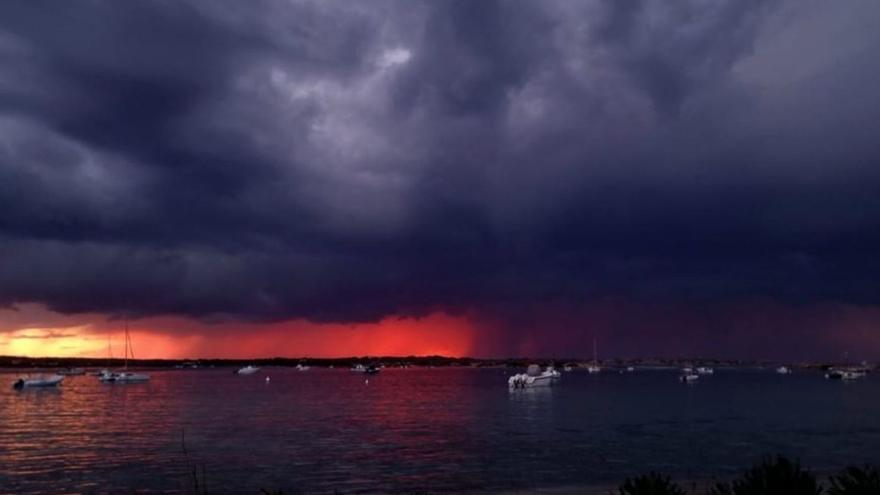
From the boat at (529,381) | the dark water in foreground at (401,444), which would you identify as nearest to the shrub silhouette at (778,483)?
the dark water in foreground at (401,444)

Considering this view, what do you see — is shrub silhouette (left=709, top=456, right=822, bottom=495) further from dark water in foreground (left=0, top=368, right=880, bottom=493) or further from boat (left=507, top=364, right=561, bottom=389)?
boat (left=507, top=364, right=561, bottom=389)

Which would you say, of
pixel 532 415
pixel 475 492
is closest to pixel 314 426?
pixel 532 415

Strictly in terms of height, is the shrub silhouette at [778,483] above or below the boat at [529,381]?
above

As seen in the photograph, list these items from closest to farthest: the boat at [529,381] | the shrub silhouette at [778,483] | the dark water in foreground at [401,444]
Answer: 1. the shrub silhouette at [778,483]
2. the dark water in foreground at [401,444]
3. the boat at [529,381]

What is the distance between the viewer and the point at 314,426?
228ft

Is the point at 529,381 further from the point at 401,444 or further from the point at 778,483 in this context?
the point at 778,483

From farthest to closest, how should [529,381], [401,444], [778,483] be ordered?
[529,381] → [401,444] → [778,483]

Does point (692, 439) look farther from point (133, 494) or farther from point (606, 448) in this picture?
point (133, 494)

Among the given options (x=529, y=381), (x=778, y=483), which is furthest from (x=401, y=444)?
(x=529, y=381)

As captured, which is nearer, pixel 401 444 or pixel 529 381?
pixel 401 444

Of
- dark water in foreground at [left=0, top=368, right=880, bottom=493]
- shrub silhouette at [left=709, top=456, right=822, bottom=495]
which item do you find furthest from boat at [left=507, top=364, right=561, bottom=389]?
shrub silhouette at [left=709, top=456, right=822, bottom=495]

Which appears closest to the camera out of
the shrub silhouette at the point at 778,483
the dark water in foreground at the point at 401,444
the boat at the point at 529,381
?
the shrub silhouette at the point at 778,483

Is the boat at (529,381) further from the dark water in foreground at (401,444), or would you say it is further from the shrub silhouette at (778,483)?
the shrub silhouette at (778,483)

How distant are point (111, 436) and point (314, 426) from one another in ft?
55.9
